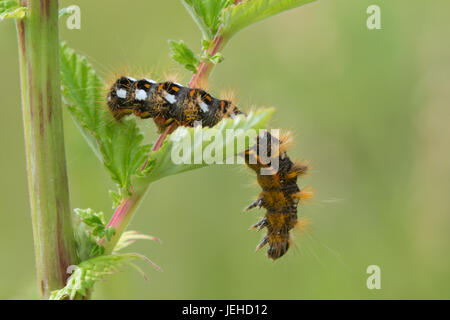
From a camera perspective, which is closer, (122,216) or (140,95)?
(122,216)

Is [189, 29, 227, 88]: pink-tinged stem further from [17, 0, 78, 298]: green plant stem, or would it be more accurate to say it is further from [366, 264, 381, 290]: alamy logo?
[366, 264, 381, 290]: alamy logo

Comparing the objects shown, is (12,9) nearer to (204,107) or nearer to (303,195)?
(204,107)

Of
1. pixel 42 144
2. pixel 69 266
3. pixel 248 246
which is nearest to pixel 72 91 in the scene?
pixel 42 144

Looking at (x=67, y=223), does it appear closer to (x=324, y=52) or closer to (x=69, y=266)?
(x=69, y=266)

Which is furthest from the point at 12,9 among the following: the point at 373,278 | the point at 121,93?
the point at 373,278

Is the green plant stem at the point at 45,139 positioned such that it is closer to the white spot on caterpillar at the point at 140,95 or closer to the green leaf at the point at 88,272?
the green leaf at the point at 88,272

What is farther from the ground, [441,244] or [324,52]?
[324,52]
